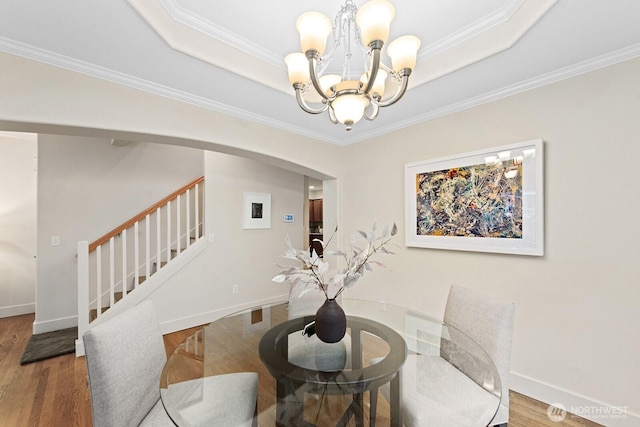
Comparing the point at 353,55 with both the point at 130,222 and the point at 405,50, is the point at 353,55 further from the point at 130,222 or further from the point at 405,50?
the point at 130,222

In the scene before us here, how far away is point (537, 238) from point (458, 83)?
1.28 metres

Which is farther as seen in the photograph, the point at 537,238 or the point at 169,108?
the point at 169,108

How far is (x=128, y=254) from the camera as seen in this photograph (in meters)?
3.76

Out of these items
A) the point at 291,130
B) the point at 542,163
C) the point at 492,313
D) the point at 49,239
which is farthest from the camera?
the point at 49,239

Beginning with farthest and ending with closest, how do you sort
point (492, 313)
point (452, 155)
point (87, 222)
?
point (87, 222) → point (452, 155) → point (492, 313)

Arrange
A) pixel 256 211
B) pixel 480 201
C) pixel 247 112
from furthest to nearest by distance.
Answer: pixel 256 211 → pixel 247 112 → pixel 480 201

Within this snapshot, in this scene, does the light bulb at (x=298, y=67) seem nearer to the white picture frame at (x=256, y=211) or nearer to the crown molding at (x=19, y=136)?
the white picture frame at (x=256, y=211)

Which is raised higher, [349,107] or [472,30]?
[472,30]

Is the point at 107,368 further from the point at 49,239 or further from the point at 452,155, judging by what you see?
the point at 49,239

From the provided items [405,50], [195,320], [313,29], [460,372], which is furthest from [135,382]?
[195,320]

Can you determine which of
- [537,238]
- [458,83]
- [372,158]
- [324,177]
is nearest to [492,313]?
[537,238]

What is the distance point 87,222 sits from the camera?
351 cm

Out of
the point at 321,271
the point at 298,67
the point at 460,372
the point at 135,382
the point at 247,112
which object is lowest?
the point at 460,372

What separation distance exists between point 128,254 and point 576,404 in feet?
16.0
